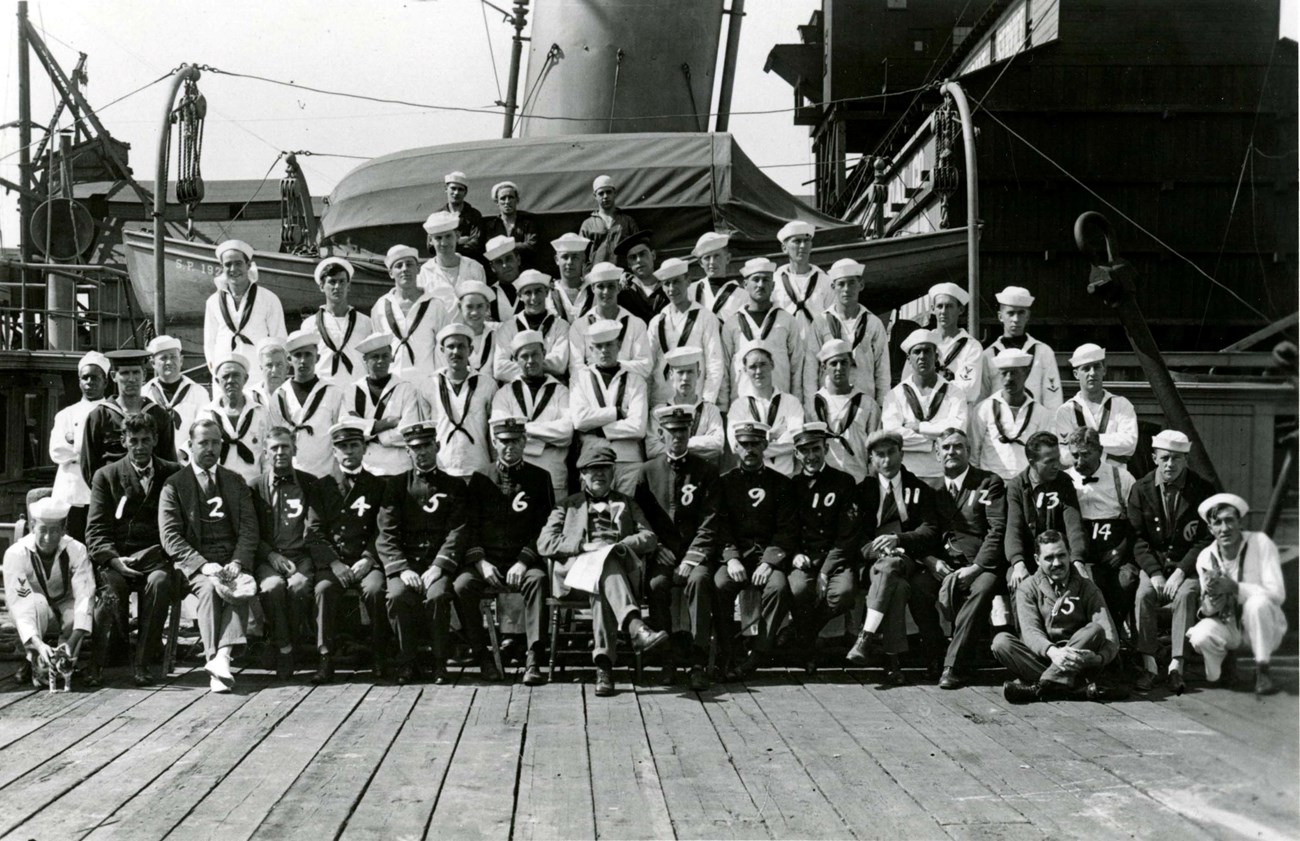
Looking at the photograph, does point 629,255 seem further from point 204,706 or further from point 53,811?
point 53,811

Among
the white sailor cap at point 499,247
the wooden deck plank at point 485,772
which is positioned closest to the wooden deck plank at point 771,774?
the wooden deck plank at point 485,772

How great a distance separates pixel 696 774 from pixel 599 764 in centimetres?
40

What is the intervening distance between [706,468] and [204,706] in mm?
2940

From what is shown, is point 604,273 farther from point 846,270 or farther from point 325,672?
point 325,672

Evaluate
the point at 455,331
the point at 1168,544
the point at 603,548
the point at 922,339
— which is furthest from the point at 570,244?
the point at 1168,544

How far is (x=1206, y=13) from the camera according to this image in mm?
12117

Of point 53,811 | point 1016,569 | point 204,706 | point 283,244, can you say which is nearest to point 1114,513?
point 1016,569

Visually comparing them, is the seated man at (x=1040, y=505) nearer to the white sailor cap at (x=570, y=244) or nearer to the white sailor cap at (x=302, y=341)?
the white sailor cap at (x=570, y=244)

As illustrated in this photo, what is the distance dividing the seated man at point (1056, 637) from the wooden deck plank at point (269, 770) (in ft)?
10.9

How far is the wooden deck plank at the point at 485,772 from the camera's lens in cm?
403

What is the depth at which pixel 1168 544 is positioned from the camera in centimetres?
642

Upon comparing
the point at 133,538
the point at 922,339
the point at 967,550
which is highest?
the point at 922,339

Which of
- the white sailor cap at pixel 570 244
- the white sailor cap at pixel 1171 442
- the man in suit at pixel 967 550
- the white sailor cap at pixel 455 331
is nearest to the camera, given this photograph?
the white sailor cap at pixel 1171 442

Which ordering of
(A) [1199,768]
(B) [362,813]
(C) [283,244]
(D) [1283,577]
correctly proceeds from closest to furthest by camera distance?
(D) [1283,577], (B) [362,813], (A) [1199,768], (C) [283,244]
